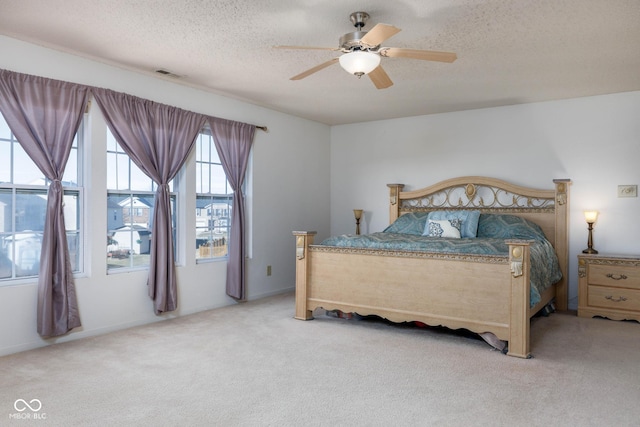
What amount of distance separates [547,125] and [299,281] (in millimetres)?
3413

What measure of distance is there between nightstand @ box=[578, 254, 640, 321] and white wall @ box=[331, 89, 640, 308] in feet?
1.44

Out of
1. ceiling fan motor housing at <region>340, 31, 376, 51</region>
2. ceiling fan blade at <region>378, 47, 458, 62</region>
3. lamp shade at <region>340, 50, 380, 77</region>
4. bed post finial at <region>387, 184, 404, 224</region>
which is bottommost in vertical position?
bed post finial at <region>387, 184, 404, 224</region>

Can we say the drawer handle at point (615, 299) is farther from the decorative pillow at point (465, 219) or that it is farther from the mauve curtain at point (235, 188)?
the mauve curtain at point (235, 188)

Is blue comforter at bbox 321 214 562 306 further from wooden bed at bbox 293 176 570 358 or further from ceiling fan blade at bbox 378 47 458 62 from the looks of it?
ceiling fan blade at bbox 378 47 458 62

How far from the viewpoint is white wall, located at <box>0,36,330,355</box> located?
3504mm

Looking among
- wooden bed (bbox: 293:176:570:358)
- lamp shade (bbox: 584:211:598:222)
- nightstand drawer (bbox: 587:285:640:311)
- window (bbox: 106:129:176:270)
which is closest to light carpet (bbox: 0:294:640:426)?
wooden bed (bbox: 293:176:570:358)

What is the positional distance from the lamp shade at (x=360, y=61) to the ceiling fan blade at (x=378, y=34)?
0.08 meters

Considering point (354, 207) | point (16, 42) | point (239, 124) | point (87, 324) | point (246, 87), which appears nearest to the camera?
point (16, 42)

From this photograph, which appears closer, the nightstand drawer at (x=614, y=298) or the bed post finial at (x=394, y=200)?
the nightstand drawer at (x=614, y=298)

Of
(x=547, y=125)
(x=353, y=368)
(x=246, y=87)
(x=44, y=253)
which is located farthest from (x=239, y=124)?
(x=547, y=125)

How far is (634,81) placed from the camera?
177 inches

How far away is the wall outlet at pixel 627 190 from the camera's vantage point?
4.86 m

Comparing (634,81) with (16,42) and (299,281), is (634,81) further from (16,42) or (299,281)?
(16,42)

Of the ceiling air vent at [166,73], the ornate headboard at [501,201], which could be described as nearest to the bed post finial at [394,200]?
the ornate headboard at [501,201]
